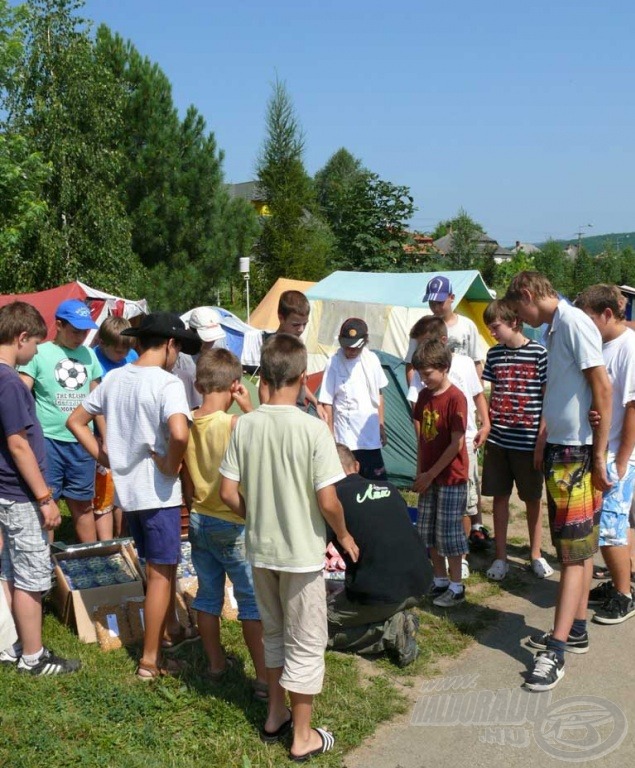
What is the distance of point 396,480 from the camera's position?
25.2 ft

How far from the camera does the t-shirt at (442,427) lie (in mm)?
4488

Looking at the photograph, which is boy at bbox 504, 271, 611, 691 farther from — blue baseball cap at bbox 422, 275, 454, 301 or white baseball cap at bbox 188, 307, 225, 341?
white baseball cap at bbox 188, 307, 225, 341

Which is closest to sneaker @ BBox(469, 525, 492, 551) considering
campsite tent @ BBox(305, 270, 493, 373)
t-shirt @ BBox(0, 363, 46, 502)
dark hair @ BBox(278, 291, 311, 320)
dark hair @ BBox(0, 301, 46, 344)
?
dark hair @ BBox(278, 291, 311, 320)

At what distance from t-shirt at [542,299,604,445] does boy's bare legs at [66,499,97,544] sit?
3040 millimetres

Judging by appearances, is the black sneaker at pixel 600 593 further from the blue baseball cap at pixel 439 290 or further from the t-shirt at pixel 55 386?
the t-shirt at pixel 55 386

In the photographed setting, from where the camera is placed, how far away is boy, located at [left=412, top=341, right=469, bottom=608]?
176 inches

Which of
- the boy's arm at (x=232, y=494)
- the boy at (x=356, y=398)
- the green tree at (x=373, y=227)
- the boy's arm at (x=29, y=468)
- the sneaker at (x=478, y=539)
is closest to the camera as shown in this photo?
the boy's arm at (x=232, y=494)

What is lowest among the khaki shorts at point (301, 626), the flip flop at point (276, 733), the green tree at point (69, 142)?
the flip flop at point (276, 733)

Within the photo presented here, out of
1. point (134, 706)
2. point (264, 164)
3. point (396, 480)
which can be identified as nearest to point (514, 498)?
point (396, 480)

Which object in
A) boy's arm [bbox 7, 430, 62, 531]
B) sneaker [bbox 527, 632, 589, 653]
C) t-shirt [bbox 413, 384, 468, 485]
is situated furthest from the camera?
t-shirt [bbox 413, 384, 468, 485]

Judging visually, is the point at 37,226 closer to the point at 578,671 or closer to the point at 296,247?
the point at 296,247

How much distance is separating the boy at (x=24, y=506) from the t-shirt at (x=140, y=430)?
1.22ft

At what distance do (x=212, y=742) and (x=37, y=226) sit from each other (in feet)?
57.3

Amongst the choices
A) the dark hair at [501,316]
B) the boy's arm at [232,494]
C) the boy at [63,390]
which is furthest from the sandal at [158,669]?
the dark hair at [501,316]
